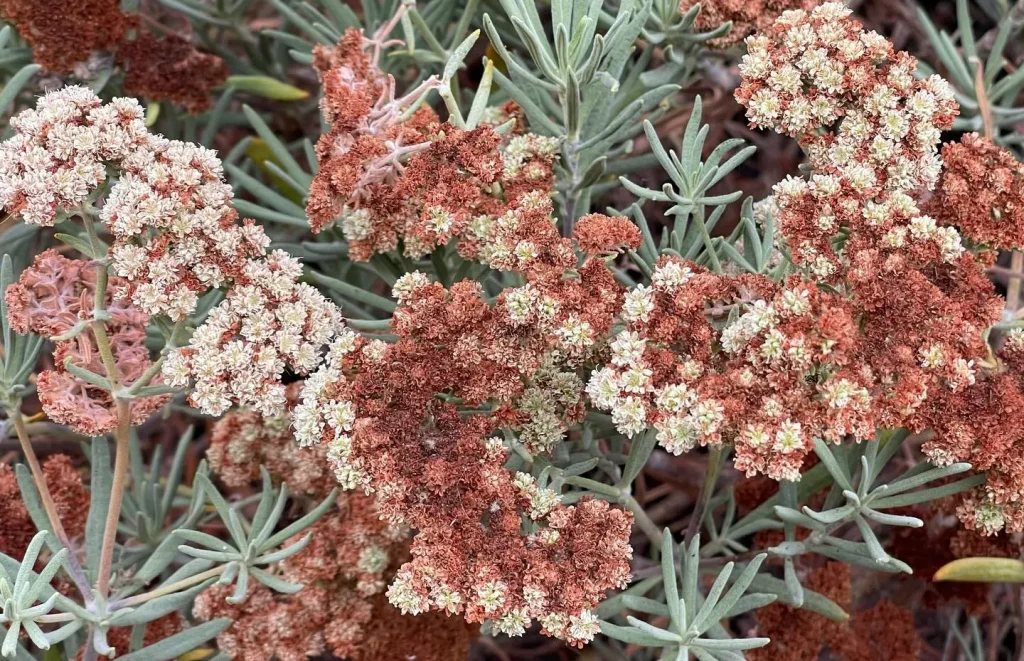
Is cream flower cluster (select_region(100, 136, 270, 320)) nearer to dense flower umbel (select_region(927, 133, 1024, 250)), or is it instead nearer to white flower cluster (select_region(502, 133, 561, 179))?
white flower cluster (select_region(502, 133, 561, 179))

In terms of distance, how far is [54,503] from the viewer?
2855mm

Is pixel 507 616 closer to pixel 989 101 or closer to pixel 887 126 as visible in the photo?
pixel 887 126

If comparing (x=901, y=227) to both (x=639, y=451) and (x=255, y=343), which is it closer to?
(x=639, y=451)

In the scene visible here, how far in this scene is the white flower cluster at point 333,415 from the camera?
2189 millimetres

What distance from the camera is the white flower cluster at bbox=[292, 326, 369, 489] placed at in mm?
2189

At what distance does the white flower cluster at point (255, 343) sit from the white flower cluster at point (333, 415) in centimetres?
7

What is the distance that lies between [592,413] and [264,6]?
2893mm

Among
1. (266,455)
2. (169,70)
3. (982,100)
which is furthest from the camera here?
(169,70)

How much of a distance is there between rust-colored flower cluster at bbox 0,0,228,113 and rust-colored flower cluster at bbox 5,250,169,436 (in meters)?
0.94

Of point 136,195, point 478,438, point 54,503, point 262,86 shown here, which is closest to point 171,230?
point 136,195

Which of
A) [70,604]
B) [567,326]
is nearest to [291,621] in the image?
[70,604]

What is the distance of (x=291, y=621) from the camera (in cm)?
274

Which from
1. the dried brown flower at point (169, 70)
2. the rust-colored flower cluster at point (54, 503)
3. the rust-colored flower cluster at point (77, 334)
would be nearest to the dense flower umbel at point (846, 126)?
the rust-colored flower cluster at point (77, 334)

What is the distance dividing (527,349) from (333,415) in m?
0.47
